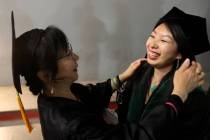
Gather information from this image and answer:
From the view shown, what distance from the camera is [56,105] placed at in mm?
1091

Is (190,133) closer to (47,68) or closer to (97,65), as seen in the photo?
(47,68)

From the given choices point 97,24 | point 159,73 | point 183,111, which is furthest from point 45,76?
point 97,24

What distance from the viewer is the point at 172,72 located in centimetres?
150

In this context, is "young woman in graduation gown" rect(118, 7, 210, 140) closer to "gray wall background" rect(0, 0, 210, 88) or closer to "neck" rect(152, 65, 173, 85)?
"neck" rect(152, 65, 173, 85)

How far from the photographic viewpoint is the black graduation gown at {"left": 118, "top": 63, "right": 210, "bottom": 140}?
127 cm

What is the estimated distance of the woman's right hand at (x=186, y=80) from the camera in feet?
3.94

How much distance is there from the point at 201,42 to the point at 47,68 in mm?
701

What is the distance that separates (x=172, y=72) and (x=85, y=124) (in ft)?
1.99

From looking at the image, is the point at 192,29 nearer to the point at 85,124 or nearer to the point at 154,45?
the point at 154,45

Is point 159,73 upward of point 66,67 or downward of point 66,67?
downward

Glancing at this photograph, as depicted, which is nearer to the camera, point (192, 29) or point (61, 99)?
point (61, 99)

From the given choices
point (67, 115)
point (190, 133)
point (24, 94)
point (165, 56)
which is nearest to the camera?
point (67, 115)

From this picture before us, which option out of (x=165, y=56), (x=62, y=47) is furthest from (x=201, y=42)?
(x=62, y=47)

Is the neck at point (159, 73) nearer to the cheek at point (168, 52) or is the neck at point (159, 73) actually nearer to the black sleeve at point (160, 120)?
the cheek at point (168, 52)
